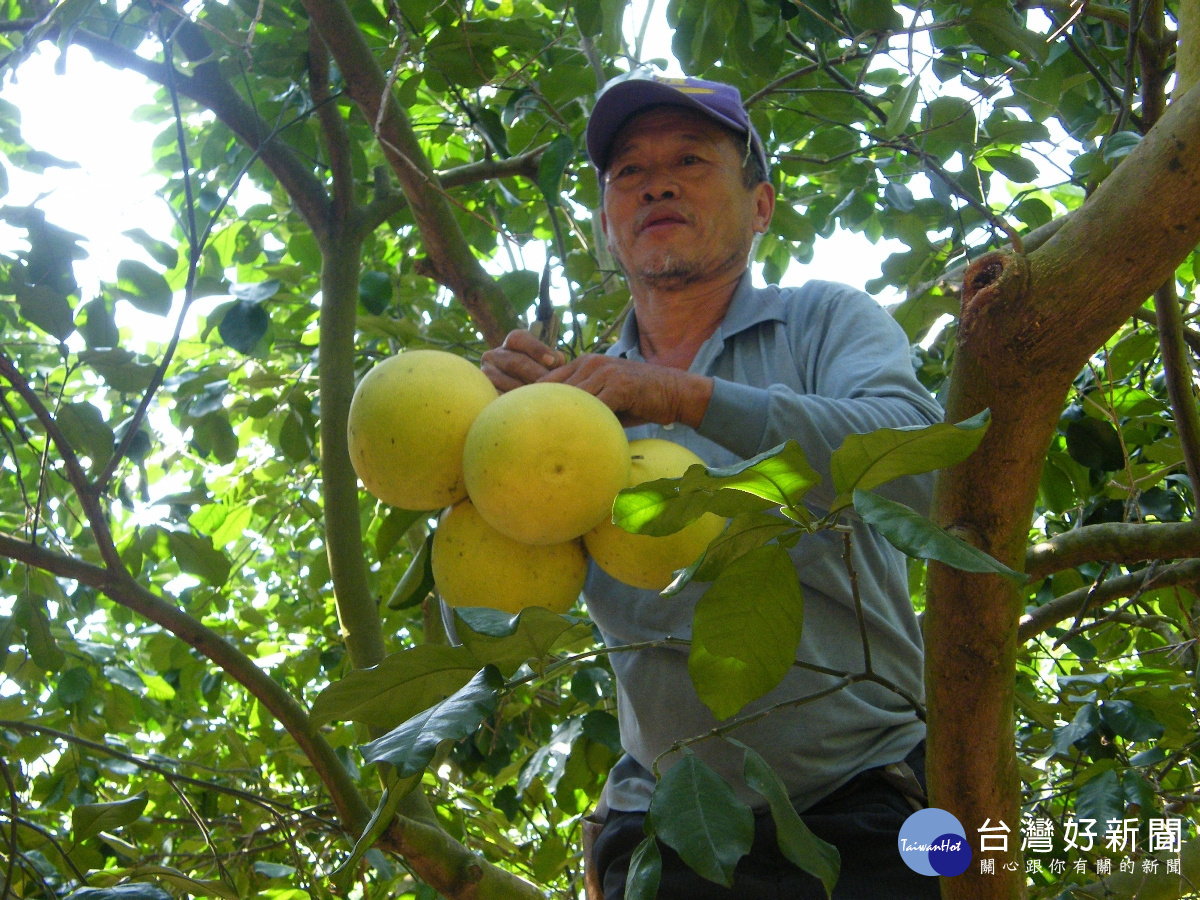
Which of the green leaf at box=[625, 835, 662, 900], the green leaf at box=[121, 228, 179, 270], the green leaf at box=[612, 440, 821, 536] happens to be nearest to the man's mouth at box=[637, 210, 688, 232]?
the green leaf at box=[121, 228, 179, 270]

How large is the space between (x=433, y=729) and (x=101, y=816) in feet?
5.73

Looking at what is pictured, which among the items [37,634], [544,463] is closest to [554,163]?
[544,463]

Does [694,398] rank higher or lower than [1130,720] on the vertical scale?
higher

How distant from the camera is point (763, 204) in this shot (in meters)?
2.31

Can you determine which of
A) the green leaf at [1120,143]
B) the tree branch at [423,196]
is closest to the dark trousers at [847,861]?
the tree branch at [423,196]

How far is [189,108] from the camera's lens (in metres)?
3.66

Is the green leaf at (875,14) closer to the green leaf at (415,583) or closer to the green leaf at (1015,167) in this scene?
the green leaf at (1015,167)

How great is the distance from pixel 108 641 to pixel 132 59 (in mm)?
3981

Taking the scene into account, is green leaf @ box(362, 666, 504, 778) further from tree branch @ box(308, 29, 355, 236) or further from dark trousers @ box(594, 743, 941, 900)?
tree branch @ box(308, 29, 355, 236)

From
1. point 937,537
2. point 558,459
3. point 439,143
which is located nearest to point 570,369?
point 558,459

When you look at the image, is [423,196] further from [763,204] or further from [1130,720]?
[1130,720]

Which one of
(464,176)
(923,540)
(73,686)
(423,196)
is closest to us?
(923,540)

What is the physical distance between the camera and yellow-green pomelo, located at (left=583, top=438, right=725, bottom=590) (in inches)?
48.4

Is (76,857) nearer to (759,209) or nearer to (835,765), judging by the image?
(835,765)
